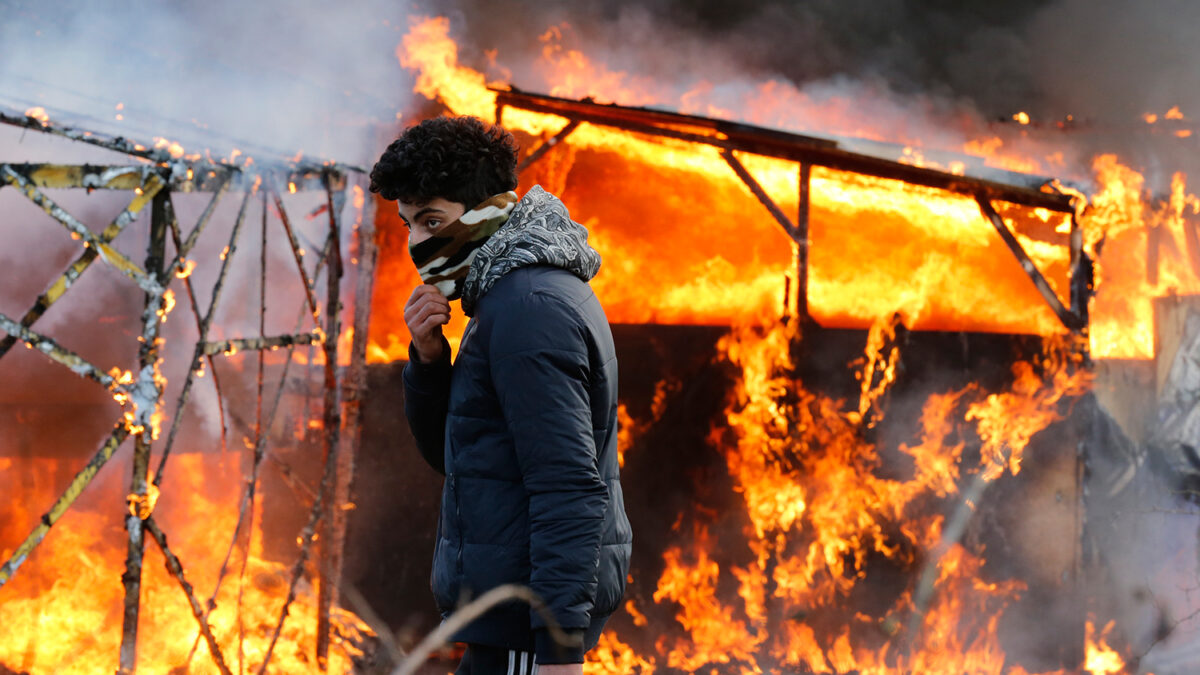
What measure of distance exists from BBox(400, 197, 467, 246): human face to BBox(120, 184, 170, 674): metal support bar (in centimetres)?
390

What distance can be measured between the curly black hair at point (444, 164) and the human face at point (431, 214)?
0.01 m

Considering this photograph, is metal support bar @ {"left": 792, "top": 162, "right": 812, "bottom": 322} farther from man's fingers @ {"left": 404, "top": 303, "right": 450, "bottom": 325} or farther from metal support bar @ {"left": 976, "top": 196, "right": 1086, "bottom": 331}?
man's fingers @ {"left": 404, "top": 303, "right": 450, "bottom": 325}

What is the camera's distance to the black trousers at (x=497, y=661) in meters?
1.94

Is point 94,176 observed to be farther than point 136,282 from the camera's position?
No

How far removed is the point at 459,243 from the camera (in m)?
2.14

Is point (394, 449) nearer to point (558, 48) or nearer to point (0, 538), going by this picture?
point (558, 48)

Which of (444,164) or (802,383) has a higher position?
(802,383)

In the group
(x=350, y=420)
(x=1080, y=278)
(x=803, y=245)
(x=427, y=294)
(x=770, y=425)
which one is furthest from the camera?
(x=1080, y=278)

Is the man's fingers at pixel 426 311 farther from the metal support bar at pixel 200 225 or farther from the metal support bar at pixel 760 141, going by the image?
the metal support bar at pixel 760 141

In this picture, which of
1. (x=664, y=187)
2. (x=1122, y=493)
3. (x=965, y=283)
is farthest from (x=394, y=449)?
(x=1122, y=493)

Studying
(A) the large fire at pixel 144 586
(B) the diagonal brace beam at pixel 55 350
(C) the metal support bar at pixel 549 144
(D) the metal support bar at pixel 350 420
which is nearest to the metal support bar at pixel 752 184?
(C) the metal support bar at pixel 549 144

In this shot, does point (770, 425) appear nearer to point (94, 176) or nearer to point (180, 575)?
point (180, 575)

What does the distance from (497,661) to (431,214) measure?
117cm

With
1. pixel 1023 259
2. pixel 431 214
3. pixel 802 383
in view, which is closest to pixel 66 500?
pixel 431 214
